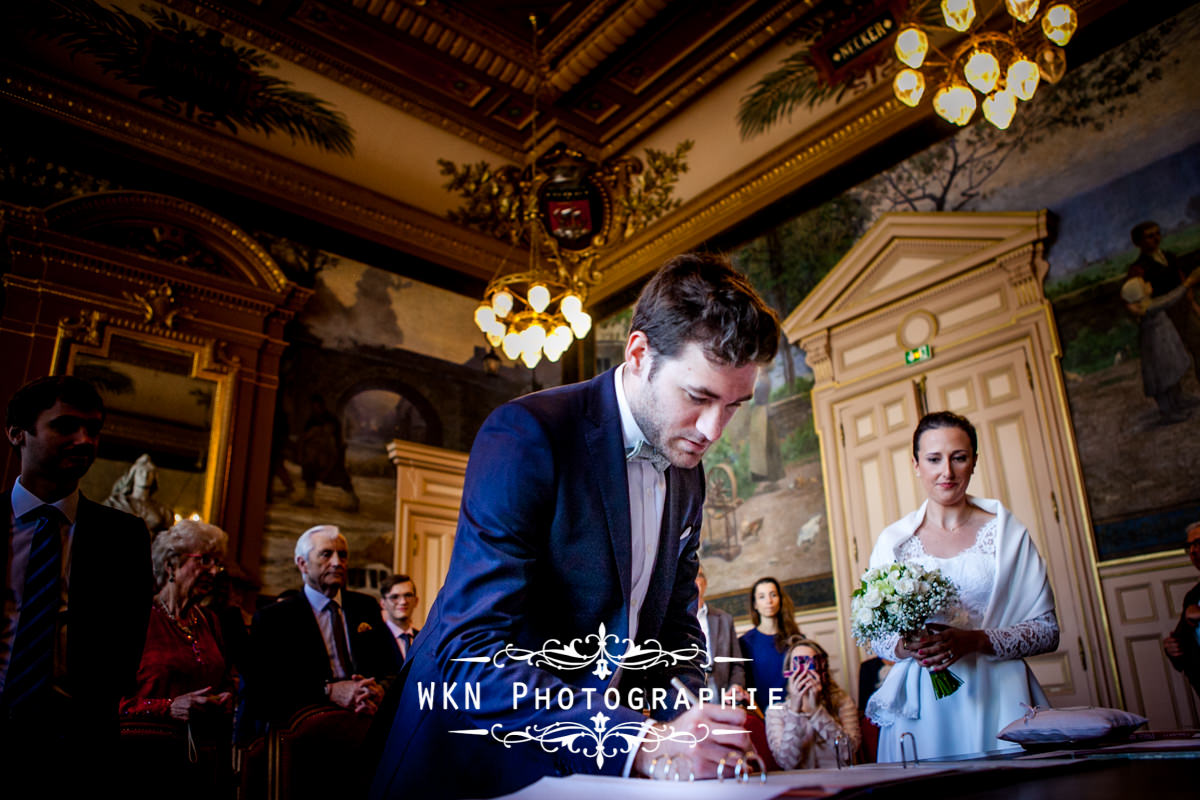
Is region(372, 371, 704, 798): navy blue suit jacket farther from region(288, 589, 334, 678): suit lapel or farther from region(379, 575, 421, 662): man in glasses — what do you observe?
region(379, 575, 421, 662): man in glasses

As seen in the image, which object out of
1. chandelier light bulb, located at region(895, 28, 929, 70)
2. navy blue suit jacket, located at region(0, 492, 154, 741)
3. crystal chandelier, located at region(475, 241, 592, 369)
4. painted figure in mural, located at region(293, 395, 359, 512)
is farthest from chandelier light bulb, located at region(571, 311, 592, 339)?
navy blue suit jacket, located at region(0, 492, 154, 741)

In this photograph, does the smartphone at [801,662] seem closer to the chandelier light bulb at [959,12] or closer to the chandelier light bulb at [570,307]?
the chandelier light bulb at [570,307]

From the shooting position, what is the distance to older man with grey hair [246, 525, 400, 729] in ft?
12.5

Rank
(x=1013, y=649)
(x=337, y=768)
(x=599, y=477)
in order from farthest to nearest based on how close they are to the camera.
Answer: (x=337, y=768), (x=1013, y=649), (x=599, y=477)

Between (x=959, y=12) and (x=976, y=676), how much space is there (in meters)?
3.70

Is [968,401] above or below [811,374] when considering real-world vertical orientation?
below

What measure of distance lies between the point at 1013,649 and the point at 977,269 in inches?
195

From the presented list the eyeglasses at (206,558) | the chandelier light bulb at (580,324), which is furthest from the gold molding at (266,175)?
the eyeglasses at (206,558)

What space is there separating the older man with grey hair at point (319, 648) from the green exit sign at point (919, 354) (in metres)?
4.89

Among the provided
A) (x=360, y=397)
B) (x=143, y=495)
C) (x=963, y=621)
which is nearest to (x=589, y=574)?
(x=963, y=621)

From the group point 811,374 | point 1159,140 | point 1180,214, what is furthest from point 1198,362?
point 811,374

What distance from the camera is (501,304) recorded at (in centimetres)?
730

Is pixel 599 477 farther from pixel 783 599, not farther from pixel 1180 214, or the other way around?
pixel 1180 214

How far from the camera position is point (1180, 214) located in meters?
5.71
